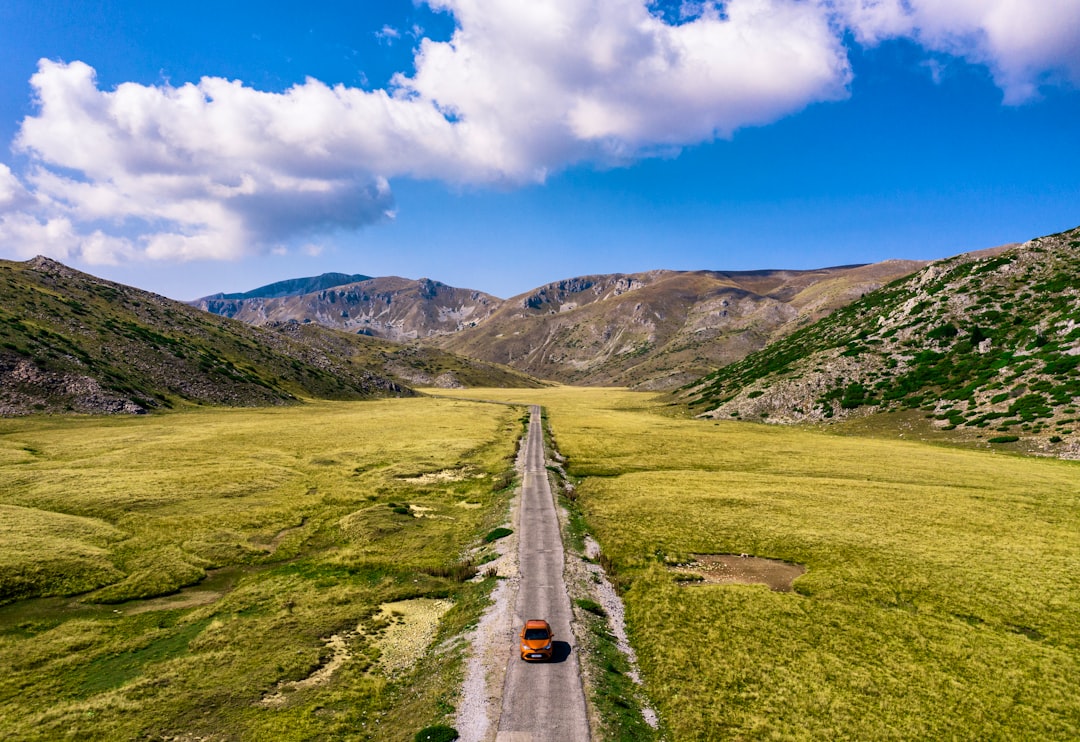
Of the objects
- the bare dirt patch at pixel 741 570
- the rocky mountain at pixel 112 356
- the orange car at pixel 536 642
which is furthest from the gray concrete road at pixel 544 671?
the rocky mountain at pixel 112 356

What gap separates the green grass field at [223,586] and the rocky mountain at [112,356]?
4748 centimetres

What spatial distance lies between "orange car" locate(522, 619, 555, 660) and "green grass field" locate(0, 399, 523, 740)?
11.6 ft

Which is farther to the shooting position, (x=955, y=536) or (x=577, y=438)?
Result: (x=577, y=438)

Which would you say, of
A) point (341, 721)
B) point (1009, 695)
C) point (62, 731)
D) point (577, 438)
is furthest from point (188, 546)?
point (577, 438)

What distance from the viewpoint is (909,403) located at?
341 ft

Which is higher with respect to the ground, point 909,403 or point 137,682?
point 909,403

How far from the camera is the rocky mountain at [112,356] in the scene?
10656 centimetres

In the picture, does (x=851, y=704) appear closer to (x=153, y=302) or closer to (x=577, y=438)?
(x=577, y=438)

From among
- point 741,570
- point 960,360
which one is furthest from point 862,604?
point 960,360

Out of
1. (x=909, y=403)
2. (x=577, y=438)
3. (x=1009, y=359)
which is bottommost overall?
(x=577, y=438)

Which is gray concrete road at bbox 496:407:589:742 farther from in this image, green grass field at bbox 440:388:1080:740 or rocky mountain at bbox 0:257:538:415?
rocky mountain at bbox 0:257:538:415

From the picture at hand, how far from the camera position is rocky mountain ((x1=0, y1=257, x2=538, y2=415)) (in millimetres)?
106562

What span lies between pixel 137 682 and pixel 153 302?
225 metres

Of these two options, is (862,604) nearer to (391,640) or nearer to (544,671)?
(544,671)
